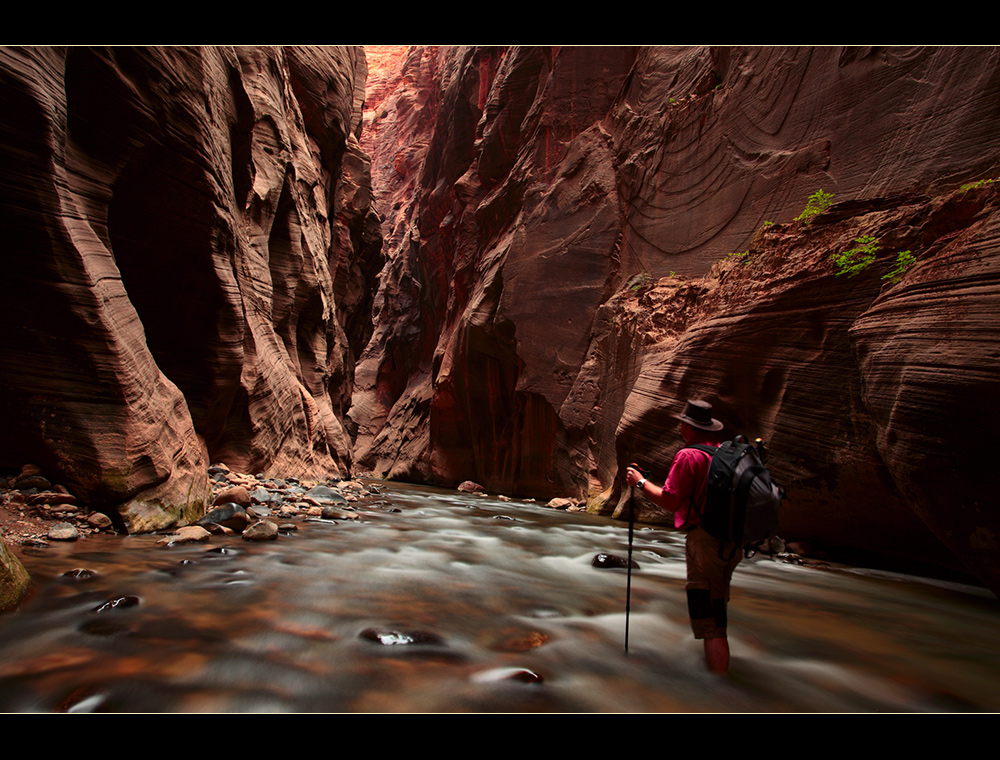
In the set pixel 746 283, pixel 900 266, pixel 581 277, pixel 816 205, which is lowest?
pixel 900 266

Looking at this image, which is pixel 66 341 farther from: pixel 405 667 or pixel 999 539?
pixel 999 539

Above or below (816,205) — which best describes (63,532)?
below

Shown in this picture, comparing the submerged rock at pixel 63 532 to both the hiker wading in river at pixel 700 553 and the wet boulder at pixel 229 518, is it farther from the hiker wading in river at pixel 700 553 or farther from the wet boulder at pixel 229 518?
the hiker wading in river at pixel 700 553

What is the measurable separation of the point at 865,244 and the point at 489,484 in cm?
1489

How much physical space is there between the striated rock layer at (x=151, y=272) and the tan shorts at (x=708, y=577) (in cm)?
560

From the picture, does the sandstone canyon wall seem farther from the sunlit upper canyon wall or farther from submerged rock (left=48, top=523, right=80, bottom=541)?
submerged rock (left=48, top=523, right=80, bottom=541)

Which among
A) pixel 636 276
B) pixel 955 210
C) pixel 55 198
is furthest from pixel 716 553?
pixel 636 276

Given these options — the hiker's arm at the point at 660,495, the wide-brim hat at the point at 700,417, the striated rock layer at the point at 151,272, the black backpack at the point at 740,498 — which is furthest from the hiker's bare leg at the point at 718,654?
the striated rock layer at the point at 151,272

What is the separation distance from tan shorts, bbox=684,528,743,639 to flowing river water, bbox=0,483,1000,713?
1.26 feet

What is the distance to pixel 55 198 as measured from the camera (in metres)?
5.16

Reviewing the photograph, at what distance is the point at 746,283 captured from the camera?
8172 millimetres

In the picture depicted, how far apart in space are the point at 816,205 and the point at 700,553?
7.51 m

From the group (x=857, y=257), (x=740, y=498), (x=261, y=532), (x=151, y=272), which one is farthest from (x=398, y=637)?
(x=151, y=272)

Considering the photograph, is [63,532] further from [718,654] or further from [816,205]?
[816,205]
